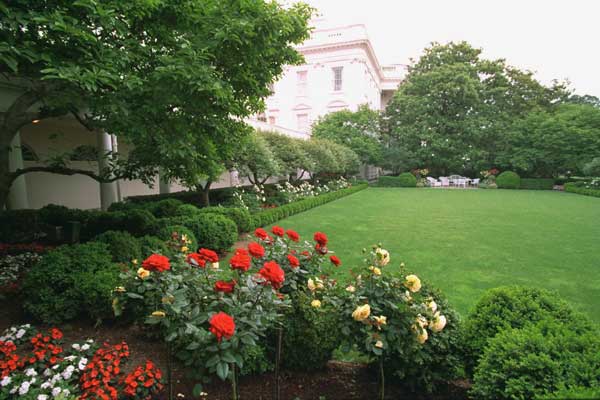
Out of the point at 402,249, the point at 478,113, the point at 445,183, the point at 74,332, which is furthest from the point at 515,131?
the point at 74,332

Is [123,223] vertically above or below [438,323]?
below

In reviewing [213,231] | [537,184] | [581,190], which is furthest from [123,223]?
[537,184]

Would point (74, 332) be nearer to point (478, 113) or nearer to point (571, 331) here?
point (571, 331)

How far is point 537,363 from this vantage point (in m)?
1.70

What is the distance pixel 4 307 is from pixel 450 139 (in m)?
29.0

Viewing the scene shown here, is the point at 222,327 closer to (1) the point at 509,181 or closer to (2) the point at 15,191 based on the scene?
(2) the point at 15,191

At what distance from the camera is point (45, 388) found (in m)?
2.21

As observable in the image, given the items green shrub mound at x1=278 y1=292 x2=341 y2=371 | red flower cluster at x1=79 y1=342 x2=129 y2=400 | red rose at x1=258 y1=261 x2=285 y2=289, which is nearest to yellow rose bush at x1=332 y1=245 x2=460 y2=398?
green shrub mound at x1=278 y1=292 x2=341 y2=371

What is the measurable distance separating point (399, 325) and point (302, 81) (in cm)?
3682

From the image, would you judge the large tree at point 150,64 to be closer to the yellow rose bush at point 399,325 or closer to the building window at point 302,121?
the yellow rose bush at point 399,325

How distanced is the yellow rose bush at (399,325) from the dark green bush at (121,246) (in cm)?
305

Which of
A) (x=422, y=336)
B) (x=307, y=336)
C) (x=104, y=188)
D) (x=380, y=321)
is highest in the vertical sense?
(x=104, y=188)

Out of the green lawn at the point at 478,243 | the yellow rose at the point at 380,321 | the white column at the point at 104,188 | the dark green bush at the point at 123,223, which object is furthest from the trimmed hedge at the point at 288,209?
the yellow rose at the point at 380,321

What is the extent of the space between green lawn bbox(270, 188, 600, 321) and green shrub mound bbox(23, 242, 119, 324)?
2.66m
